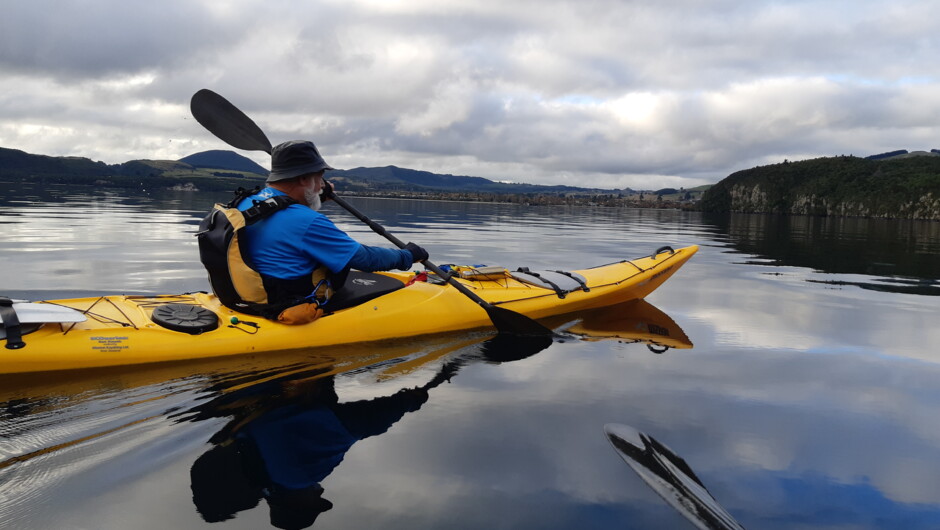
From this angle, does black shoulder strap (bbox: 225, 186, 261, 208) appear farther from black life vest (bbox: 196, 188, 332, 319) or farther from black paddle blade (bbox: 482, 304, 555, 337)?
black paddle blade (bbox: 482, 304, 555, 337)

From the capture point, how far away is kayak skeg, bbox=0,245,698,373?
5062 mm

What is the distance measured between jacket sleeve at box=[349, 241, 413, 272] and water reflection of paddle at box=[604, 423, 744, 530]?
126 inches

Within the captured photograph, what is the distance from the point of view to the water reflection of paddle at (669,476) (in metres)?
3.24

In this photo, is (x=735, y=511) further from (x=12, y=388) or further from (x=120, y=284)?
(x=120, y=284)

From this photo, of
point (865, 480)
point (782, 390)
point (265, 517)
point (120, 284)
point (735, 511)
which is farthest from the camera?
point (120, 284)

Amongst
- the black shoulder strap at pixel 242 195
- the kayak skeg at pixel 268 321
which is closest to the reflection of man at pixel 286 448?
the kayak skeg at pixel 268 321

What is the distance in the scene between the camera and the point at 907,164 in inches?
3944

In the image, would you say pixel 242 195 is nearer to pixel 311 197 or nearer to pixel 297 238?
pixel 311 197

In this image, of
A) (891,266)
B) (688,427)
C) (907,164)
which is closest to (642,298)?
(688,427)

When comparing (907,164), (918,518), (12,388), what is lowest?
(918,518)

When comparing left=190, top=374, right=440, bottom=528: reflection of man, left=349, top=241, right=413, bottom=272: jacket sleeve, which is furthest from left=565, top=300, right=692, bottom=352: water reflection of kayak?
left=190, top=374, right=440, bottom=528: reflection of man

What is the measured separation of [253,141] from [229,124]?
438 mm

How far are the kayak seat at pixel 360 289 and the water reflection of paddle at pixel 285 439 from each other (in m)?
1.12

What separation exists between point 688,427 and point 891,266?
51.4ft
